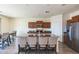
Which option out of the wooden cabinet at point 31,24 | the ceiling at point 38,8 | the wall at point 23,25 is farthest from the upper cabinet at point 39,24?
the ceiling at point 38,8

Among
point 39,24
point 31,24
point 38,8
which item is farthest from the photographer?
point 31,24

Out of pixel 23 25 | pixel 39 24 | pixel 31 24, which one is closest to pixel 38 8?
pixel 39 24

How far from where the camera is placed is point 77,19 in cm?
808

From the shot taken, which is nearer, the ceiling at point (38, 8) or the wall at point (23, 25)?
the ceiling at point (38, 8)

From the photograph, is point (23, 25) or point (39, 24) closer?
point (39, 24)

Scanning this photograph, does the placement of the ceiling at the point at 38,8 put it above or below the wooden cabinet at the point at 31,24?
above

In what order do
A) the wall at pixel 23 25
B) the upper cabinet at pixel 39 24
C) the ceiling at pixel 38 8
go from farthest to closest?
the wall at pixel 23 25, the upper cabinet at pixel 39 24, the ceiling at pixel 38 8

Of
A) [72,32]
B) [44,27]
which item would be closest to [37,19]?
[44,27]

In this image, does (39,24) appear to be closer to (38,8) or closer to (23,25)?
(23,25)

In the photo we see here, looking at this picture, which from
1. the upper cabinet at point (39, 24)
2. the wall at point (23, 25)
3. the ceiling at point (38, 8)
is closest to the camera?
the ceiling at point (38, 8)

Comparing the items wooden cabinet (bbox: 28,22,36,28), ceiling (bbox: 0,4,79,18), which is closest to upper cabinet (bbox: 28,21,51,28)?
wooden cabinet (bbox: 28,22,36,28)

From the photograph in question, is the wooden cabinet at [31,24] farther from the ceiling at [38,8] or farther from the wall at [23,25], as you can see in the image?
the ceiling at [38,8]
